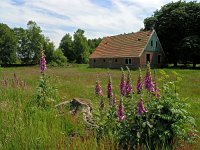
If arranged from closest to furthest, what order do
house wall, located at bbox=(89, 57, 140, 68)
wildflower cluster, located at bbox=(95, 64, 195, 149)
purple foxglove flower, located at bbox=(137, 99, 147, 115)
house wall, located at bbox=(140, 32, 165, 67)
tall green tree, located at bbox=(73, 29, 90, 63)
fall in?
purple foxglove flower, located at bbox=(137, 99, 147, 115)
wildflower cluster, located at bbox=(95, 64, 195, 149)
house wall, located at bbox=(89, 57, 140, 68)
house wall, located at bbox=(140, 32, 165, 67)
tall green tree, located at bbox=(73, 29, 90, 63)

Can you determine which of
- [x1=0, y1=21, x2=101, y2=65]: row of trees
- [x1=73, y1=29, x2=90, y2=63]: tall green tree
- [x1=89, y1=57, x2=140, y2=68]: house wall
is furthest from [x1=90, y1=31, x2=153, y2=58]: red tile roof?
[x1=73, y1=29, x2=90, y2=63]: tall green tree

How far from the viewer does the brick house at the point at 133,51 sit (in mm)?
55438

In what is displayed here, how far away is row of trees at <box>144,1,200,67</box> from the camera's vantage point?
56.9 metres

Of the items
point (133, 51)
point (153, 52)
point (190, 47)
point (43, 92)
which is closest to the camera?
point (43, 92)

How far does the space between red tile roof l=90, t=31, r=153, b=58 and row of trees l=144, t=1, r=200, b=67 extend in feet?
21.4

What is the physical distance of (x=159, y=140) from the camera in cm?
536

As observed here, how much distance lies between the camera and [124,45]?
2355 inches

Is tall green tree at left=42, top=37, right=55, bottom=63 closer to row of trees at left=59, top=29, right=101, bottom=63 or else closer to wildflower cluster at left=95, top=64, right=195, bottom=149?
row of trees at left=59, top=29, right=101, bottom=63

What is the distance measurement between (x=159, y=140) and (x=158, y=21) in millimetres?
62044

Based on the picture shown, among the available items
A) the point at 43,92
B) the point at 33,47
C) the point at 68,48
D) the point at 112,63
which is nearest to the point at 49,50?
the point at 33,47

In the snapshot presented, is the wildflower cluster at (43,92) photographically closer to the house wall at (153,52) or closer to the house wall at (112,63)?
the house wall at (112,63)

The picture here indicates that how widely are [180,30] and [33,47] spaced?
2279 inches

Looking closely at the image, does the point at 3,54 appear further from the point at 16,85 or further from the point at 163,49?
the point at 16,85

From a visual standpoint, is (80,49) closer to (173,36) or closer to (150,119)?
(173,36)
